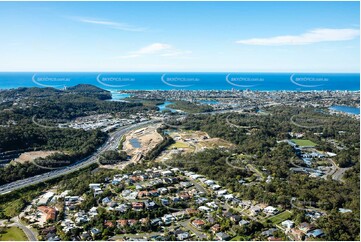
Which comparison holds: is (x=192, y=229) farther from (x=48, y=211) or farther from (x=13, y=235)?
(x=13, y=235)

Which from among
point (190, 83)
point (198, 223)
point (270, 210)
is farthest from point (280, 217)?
point (190, 83)

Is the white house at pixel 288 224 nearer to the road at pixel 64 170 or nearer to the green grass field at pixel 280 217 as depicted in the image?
the green grass field at pixel 280 217

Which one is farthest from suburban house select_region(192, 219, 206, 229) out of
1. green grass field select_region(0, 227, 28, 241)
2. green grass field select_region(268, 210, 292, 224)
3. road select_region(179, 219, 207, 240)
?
green grass field select_region(0, 227, 28, 241)

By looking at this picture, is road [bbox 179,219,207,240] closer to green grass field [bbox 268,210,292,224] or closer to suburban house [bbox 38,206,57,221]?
green grass field [bbox 268,210,292,224]

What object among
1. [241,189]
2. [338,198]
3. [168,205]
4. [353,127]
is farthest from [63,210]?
[353,127]

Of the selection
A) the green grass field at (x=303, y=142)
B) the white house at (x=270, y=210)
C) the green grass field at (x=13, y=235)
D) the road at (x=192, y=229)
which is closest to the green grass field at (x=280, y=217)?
the white house at (x=270, y=210)

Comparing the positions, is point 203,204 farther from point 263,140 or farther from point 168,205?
point 263,140

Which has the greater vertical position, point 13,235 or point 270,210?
point 270,210
